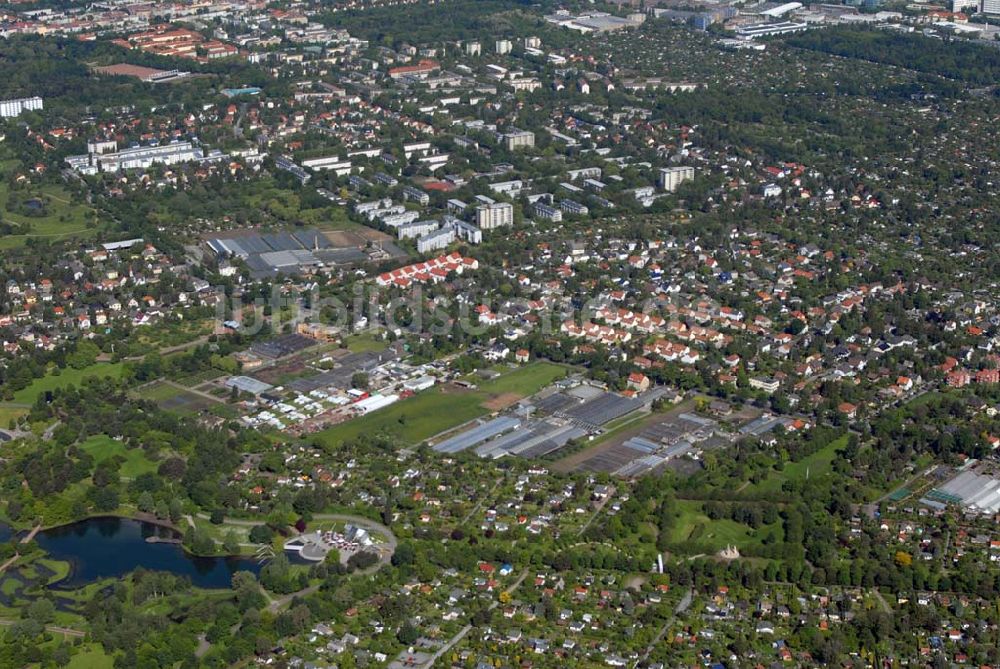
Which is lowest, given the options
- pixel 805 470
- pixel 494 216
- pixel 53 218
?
pixel 53 218

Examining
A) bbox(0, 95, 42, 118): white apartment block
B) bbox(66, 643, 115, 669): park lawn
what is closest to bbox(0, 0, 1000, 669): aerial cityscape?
bbox(66, 643, 115, 669): park lawn

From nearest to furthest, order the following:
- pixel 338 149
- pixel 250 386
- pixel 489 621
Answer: pixel 489 621 < pixel 250 386 < pixel 338 149

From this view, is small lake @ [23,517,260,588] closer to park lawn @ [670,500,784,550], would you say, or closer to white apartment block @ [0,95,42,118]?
park lawn @ [670,500,784,550]

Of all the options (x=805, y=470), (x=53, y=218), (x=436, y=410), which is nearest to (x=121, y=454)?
(x=436, y=410)

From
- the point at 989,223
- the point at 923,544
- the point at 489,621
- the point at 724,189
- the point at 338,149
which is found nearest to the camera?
the point at 489,621

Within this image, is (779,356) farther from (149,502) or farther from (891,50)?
(891,50)

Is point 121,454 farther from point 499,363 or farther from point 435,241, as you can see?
point 435,241

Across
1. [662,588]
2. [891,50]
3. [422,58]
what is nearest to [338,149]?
[422,58]
